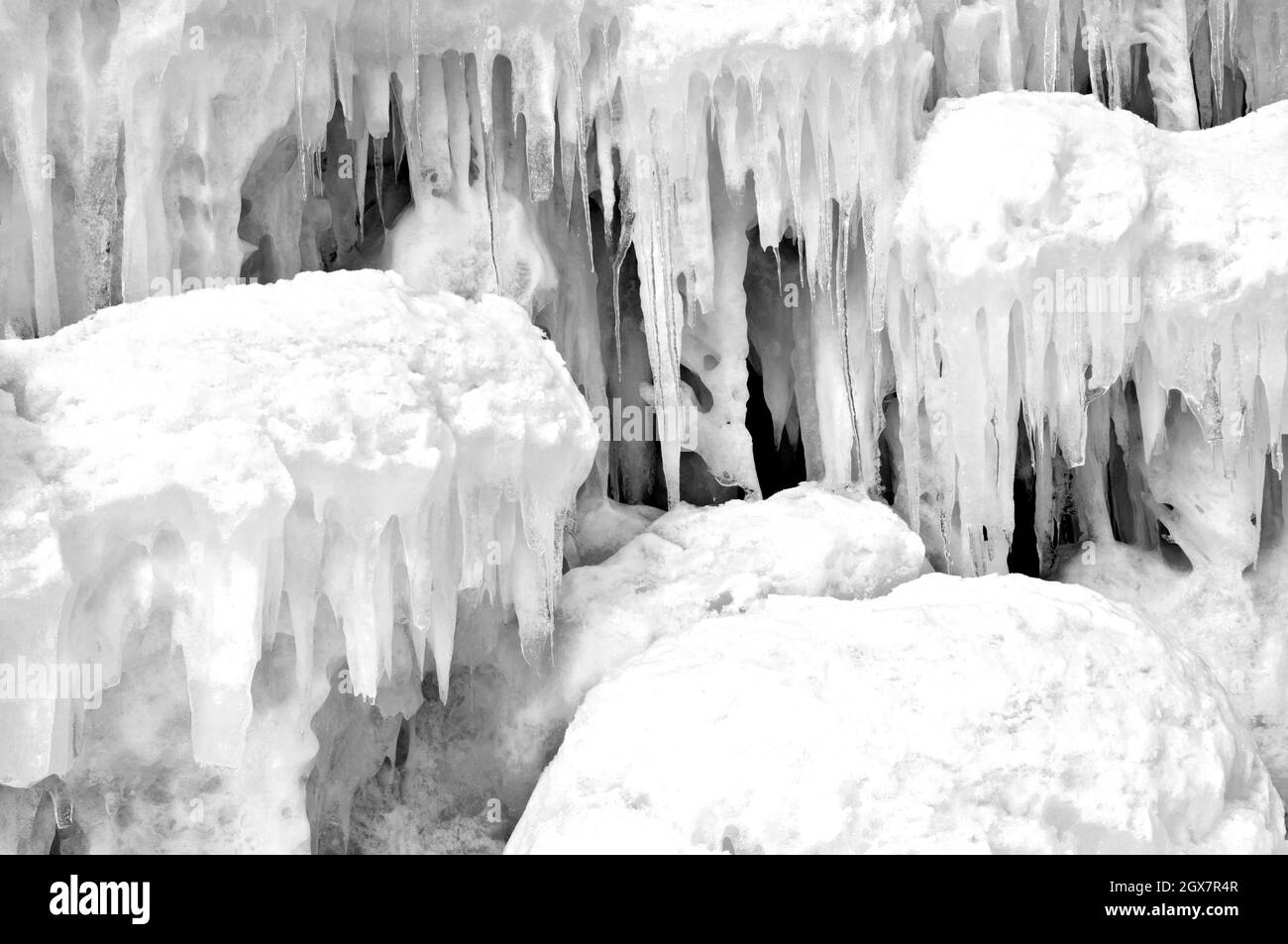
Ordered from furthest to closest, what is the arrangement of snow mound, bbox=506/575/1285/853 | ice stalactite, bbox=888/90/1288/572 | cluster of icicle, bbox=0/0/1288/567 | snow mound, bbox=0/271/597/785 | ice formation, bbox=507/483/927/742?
ice stalactite, bbox=888/90/1288/572
ice formation, bbox=507/483/927/742
cluster of icicle, bbox=0/0/1288/567
snow mound, bbox=506/575/1285/853
snow mound, bbox=0/271/597/785

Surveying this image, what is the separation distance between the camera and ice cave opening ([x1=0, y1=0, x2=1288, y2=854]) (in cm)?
495

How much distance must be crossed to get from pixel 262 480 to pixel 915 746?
2349 mm

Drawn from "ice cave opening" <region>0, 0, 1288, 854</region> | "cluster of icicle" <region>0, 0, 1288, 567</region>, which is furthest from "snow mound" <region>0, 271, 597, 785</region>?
"cluster of icicle" <region>0, 0, 1288, 567</region>

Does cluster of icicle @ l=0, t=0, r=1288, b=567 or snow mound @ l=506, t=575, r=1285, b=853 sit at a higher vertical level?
cluster of icicle @ l=0, t=0, r=1288, b=567

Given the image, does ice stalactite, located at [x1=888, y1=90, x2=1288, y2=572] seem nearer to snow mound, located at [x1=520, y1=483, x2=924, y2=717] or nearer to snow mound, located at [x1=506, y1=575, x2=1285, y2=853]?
snow mound, located at [x1=520, y1=483, x2=924, y2=717]

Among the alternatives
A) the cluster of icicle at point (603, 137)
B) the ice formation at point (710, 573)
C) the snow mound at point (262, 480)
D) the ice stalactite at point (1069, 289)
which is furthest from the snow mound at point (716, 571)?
the ice stalactite at point (1069, 289)

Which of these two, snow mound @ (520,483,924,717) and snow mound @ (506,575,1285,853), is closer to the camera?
snow mound @ (506,575,1285,853)

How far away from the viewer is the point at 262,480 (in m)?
4.79

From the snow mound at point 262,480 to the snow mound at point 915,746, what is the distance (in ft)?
2.63

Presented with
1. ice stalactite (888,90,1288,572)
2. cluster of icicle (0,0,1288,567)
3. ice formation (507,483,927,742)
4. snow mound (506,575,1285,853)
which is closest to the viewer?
snow mound (506,575,1285,853)

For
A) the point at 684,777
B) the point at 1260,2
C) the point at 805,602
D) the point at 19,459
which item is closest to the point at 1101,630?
the point at 805,602

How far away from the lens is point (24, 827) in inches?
201

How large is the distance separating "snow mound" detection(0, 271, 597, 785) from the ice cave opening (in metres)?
0.02

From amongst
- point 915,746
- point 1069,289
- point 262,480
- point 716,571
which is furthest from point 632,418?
point 262,480
